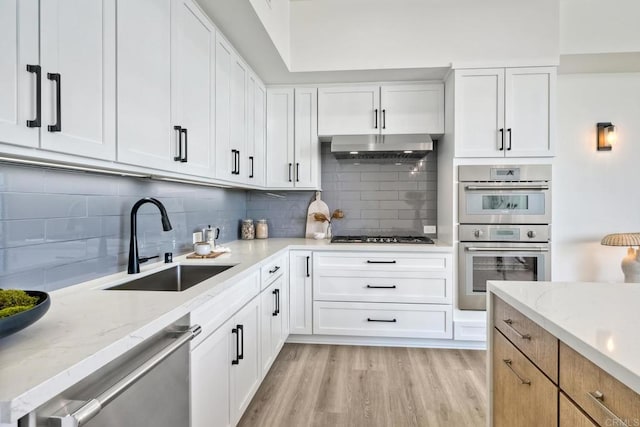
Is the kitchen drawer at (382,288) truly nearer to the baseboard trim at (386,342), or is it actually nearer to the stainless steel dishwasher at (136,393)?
the baseboard trim at (386,342)

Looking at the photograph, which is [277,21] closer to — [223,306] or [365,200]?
[365,200]

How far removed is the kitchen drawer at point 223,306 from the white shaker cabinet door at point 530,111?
235cm

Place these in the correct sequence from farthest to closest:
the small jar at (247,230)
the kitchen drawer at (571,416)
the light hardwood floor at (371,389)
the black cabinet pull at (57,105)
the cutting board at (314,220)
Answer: the cutting board at (314,220) → the small jar at (247,230) → the light hardwood floor at (371,389) → the black cabinet pull at (57,105) → the kitchen drawer at (571,416)

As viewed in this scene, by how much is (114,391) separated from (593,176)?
4.00m

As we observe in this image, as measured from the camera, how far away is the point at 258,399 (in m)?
2.20

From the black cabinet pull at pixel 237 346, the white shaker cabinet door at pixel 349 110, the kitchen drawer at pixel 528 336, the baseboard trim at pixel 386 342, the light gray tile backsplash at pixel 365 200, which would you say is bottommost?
the baseboard trim at pixel 386 342

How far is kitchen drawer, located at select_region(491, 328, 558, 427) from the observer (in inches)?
41.9

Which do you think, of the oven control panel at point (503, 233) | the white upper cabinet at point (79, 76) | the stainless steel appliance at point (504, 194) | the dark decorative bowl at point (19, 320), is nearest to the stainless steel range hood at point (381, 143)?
the stainless steel appliance at point (504, 194)

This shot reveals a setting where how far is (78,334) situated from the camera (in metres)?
0.88

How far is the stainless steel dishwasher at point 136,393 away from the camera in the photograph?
703 mm

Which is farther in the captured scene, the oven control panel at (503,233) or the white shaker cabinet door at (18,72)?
the oven control panel at (503,233)

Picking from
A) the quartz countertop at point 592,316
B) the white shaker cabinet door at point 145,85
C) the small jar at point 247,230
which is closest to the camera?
the quartz countertop at point 592,316

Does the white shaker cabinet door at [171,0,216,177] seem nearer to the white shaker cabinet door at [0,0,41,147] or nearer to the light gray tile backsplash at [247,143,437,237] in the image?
the white shaker cabinet door at [0,0,41,147]

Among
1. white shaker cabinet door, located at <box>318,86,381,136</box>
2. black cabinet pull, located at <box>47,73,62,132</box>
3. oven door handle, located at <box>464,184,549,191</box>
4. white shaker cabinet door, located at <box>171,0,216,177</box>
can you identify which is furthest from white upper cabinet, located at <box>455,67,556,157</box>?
black cabinet pull, located at <box>47,73,62,132</box>
